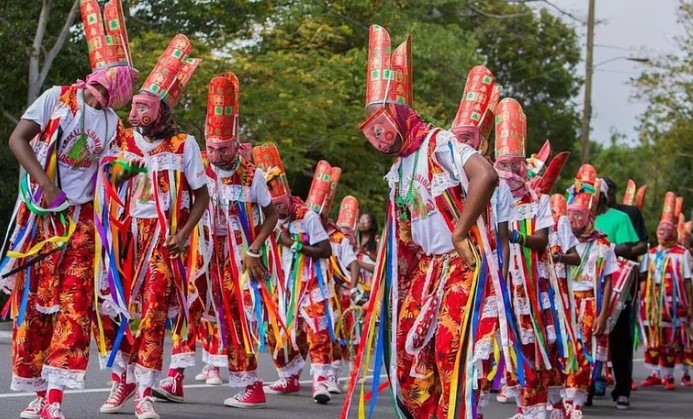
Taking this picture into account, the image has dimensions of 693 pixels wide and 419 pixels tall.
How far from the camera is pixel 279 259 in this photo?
1109cm

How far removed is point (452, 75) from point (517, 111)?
75.4 ft

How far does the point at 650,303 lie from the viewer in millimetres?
15781

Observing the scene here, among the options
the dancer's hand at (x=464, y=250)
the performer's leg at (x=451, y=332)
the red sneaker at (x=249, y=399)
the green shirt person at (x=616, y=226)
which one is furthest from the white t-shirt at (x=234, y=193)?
the green shirt person at (x=616, y=226)

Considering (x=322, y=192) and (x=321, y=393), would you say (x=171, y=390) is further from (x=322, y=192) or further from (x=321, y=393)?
(x=322, y=192)

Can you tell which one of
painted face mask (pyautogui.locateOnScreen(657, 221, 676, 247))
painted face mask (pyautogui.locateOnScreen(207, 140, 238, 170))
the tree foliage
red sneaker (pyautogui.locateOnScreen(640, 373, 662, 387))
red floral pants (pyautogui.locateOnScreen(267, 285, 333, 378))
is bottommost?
red sneaker (pyautogui.locateOnScreen(640, 373, 662, 387))

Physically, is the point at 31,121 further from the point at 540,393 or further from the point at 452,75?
the point at 452,75

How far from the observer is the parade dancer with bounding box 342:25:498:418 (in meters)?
6.69

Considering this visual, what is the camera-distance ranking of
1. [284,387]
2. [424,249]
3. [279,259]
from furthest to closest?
[284,387], [279,259], [424,249]

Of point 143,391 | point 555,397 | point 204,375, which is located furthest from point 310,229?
point 143,391

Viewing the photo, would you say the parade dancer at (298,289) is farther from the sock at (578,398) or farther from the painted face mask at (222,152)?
the sock at (578,398)

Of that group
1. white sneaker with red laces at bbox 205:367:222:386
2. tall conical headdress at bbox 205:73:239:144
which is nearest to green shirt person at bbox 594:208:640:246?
white sneaker with red laces at bbox 205:367:222:386

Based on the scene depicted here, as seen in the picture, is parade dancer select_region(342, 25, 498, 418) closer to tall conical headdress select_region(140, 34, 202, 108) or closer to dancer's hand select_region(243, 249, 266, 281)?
tall conical headdress select_region(140, 34, 202, 108)

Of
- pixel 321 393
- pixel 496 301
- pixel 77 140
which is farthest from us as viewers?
pixel 321 393

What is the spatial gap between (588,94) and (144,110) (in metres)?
24.2
